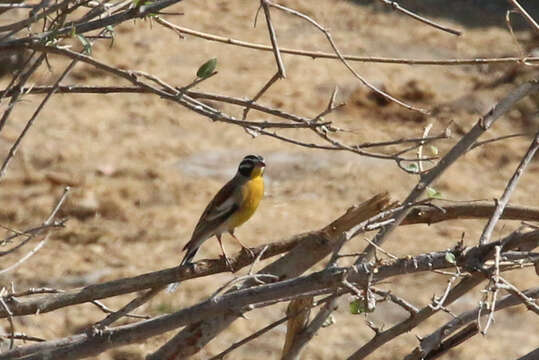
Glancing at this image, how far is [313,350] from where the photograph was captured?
6.59 m

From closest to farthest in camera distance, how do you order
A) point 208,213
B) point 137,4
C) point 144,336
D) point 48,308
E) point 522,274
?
point 137,4 → point 144,336 → point 48,308 → point 208,213 → point 522,274

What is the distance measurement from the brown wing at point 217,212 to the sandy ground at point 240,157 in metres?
1.07

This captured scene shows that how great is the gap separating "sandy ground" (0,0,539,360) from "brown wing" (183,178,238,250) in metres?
1.07

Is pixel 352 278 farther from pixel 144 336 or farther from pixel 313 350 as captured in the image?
pixel 313 350

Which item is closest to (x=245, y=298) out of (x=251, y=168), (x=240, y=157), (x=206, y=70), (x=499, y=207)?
(x=206, y=70)

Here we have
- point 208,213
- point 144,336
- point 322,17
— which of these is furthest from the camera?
point 322,17

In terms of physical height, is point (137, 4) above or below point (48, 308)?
above

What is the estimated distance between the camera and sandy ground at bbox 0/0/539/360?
6.87m

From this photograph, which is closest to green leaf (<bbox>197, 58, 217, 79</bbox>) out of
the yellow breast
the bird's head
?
the yellow breast

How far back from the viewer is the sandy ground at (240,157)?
22.5ft

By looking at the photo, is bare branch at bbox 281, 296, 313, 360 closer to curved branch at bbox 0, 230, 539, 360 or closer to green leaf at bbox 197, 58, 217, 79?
curved branch at bbox 0, 230, 539, 360

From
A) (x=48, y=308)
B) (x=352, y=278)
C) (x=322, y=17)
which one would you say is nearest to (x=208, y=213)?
(x=48, y=308)

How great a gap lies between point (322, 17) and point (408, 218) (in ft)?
24.8

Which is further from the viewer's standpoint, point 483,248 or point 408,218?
point 408,218
